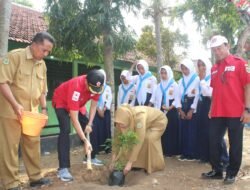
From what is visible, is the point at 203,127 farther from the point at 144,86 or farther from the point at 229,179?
the point at 144,86

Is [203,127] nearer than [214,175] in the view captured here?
No

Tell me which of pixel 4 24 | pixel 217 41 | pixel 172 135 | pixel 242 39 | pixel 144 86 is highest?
pixel 242 39

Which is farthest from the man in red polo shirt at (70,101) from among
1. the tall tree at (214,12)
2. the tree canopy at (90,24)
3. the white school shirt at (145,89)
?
the tall tree at (214,12)

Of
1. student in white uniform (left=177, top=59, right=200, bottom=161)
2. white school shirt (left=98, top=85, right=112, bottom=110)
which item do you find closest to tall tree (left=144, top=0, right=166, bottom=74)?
white school shirt (left=98, top=85, right=112, bottom=110)

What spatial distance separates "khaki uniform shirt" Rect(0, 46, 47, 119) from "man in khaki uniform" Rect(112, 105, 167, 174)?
3.75 ft

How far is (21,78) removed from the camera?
4.32 metres

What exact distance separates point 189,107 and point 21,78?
2930 millimetres

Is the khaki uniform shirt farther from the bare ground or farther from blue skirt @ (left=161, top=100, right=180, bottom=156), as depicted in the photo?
blue skirt @ (left=161, top=100, right=180, bottom=156)

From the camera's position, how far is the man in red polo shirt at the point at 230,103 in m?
4.55

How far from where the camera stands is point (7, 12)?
18.2 ft

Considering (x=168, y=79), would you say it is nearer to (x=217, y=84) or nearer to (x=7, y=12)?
(x=217, y=84)

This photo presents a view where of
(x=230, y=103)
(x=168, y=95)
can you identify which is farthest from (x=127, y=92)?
(x=230, y=103)

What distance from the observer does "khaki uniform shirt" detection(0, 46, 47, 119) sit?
13.8 ft

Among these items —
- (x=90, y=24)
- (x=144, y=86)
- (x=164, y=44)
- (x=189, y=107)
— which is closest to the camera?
(x=189, y=107)
